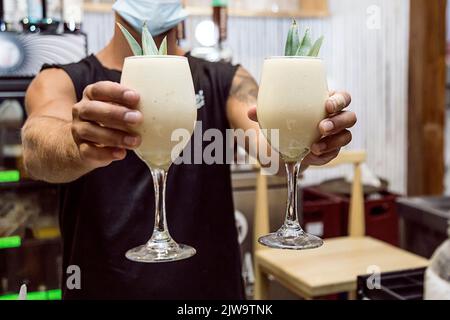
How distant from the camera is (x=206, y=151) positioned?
Answer: 729 millimetres

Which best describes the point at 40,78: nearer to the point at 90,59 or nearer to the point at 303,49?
the point at 90,59

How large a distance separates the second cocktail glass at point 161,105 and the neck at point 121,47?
66 millimetres

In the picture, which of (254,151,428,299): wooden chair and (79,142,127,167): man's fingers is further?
(254,151,428,299): wooden chair

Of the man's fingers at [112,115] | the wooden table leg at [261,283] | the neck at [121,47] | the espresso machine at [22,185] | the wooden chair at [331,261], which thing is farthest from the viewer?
the wooden table leg at [261,283]

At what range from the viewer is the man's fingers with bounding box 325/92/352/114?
0.59 meters

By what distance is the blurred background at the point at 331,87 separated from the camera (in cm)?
128

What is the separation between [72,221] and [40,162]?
0.92 feet

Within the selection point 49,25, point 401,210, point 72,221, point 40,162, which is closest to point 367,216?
point 401,210

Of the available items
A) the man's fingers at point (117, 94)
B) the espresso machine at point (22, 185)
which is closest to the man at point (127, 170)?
the man's fingers at point (117, 94)

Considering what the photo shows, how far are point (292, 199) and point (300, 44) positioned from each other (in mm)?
176

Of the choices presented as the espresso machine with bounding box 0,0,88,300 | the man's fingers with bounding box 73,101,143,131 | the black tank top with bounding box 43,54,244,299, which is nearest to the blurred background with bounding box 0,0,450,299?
the espresso machine with bounding box 0,0,88,300

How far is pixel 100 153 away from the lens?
0.61 m

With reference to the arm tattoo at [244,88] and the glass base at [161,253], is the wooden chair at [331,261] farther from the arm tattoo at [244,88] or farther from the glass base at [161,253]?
the glass base at [161,253]

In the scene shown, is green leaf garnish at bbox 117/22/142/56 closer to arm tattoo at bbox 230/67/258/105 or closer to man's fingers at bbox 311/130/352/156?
man's fingers at bbox 311/130/352/156
